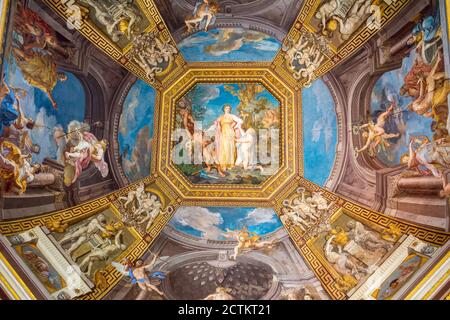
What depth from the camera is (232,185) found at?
44.7 feet

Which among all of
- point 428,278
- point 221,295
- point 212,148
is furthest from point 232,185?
point 428,278

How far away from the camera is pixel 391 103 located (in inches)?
465

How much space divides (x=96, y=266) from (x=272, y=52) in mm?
7411

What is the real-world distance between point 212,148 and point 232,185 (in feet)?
4.15

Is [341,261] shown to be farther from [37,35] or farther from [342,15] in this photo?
[37,35]

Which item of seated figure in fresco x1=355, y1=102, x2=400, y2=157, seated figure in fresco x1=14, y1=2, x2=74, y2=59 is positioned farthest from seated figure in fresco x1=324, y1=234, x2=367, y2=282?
seated figure in fresco x1=14, y1=2, x2=74, y2=59

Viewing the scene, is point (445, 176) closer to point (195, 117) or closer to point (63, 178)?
point (195, 117)

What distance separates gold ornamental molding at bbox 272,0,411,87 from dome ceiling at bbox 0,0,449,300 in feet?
0.12

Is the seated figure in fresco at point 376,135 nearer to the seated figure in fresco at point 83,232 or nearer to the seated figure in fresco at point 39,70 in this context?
the seated figure in fresco at point 83,232

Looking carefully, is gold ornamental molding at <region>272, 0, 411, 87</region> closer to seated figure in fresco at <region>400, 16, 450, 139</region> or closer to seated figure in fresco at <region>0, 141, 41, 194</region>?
seated figure in fresco at <region>400, 16, 450, 139</region>

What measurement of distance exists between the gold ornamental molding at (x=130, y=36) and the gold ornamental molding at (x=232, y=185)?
0.56 meters

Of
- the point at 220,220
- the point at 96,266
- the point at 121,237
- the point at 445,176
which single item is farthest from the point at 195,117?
the point at 445,176

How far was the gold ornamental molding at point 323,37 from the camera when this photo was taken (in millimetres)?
11727

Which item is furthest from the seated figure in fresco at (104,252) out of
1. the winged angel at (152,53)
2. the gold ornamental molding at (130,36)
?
the winged angel at (152,53)
